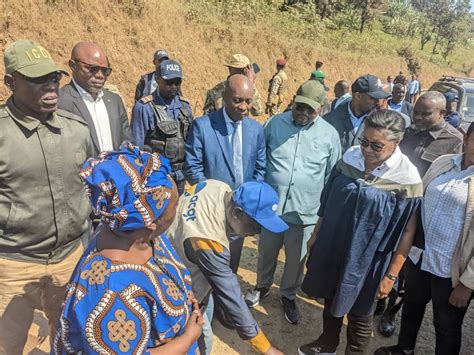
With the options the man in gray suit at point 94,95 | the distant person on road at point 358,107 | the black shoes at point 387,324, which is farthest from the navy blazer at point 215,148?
the black shoes at point 387,324

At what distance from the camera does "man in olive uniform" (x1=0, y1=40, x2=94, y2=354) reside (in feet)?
6.63

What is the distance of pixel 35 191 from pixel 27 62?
678mm

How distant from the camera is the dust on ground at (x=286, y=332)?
3189 millimetres

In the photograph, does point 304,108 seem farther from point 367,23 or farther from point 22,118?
point 367,23

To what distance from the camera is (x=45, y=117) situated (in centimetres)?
212

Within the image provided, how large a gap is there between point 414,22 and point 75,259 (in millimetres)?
35168

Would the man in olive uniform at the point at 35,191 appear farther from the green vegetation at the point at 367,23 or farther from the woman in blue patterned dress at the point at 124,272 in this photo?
the green vegetation at the point at 367,23

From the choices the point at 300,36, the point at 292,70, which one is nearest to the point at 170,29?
the point at 292,70

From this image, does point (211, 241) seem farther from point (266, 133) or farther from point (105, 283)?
point (266, 133)

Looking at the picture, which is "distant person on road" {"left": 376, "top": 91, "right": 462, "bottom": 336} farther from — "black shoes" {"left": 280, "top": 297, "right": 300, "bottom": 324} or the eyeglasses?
the eyeglasses

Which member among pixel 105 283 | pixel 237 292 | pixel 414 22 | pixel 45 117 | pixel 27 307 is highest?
pixel 414 22

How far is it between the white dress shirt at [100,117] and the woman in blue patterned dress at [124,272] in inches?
70.3

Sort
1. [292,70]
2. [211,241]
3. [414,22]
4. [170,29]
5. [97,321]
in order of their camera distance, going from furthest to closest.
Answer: [414,22] < [292,70] < [170,29] < [211,241] < [97,321]

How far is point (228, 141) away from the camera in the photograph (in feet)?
10.5
